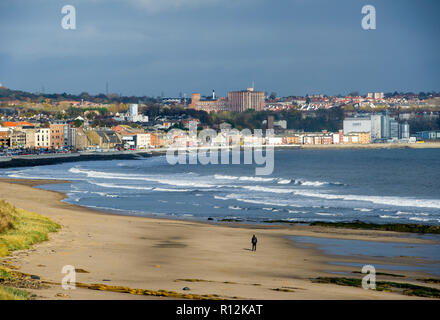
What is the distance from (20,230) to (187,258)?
4810 mm

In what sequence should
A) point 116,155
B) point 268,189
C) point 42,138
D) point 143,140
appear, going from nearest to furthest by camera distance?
point 268,189
point 116,155
point 42,138
point 143,140

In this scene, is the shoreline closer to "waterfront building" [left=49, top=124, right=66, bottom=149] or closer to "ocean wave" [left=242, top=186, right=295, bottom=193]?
"waterfront building" [left=49, top=124, right=66, bottom=149]

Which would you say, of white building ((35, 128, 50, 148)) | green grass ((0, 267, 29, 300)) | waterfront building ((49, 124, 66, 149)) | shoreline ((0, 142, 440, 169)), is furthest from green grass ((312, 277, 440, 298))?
waterfront building ((49, 124, 66, 149))

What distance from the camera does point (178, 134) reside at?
506ft

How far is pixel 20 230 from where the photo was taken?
760 inches

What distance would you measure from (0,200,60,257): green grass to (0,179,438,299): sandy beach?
0.34m

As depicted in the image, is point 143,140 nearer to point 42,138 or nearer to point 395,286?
point 42,138

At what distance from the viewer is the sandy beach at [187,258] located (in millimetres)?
13641

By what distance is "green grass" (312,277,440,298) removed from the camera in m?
14.1

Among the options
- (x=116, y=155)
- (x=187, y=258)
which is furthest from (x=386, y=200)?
(x=116, y=155)

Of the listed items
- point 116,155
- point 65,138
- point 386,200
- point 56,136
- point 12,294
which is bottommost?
point 116,155

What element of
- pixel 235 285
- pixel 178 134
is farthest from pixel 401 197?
pixel 178 134
